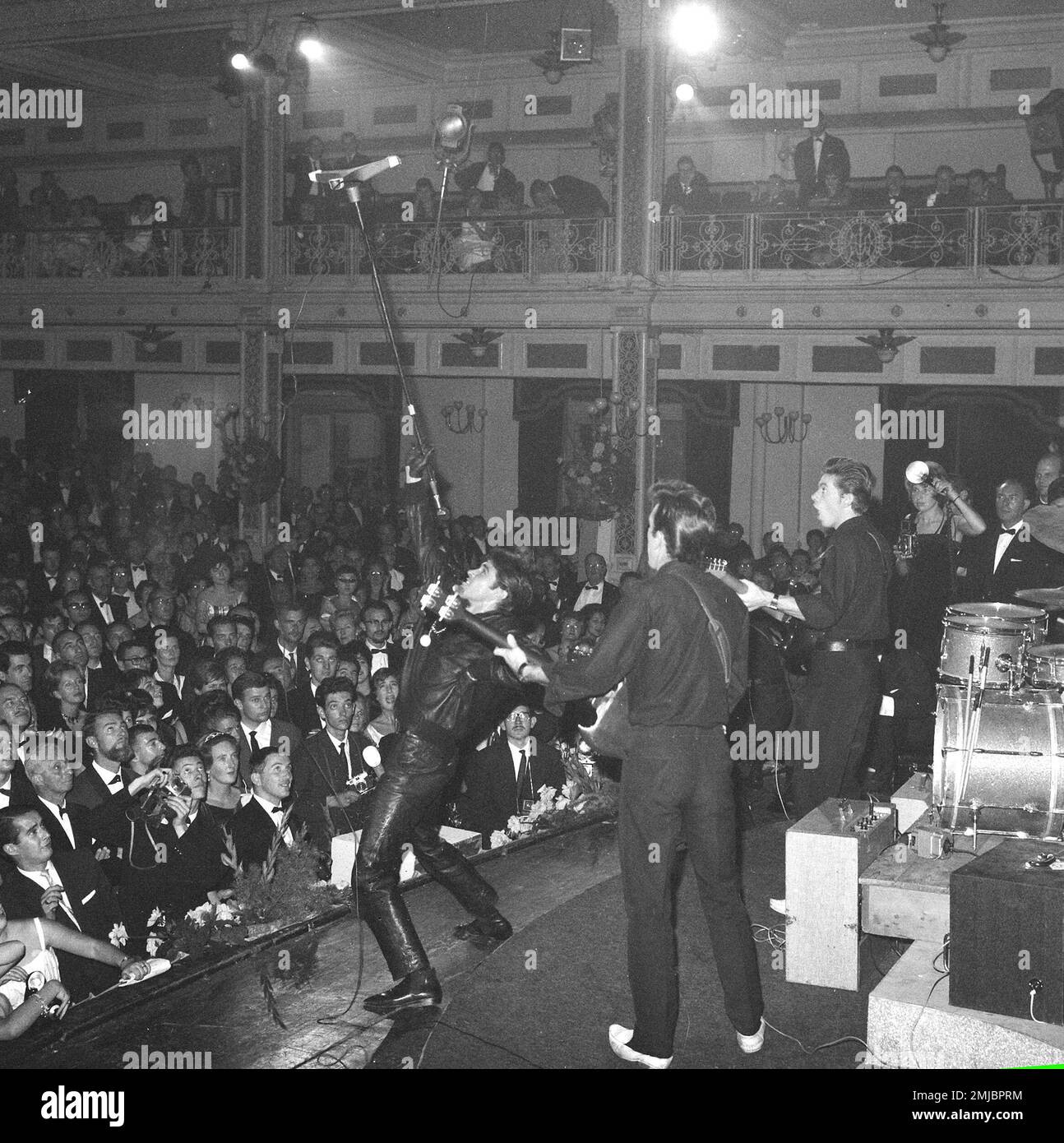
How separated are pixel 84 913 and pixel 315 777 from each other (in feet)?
5.71

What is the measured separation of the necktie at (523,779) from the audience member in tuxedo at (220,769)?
1673 millimetres

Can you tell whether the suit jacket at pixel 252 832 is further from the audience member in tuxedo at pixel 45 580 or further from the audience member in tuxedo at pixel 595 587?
the audience member in tuxedo at pixel 595 587

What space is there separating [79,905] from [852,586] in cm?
331

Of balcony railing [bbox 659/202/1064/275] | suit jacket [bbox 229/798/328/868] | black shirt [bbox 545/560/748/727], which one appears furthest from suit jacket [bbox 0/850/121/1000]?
balcony railing [bbox 659/202/1064/275]

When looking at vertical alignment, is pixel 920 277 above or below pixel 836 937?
above

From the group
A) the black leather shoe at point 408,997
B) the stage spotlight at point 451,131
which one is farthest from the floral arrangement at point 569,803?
the stage spotlight at point 451,131

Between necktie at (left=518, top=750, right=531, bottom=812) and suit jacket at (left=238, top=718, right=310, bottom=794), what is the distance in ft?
3.75

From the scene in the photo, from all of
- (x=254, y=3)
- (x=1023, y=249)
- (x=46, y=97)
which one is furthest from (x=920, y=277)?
(x=46, y=97)

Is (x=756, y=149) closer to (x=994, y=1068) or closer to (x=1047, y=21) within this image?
(x=1047, y=21)

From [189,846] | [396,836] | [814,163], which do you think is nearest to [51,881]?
[189,846]

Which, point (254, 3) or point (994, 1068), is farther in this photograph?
point (254, 3)

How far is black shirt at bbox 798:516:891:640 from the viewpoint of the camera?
5199 millimetres

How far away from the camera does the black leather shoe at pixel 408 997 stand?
14.8ft
